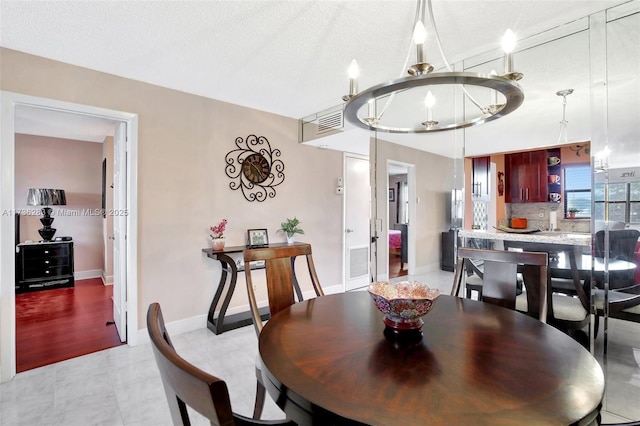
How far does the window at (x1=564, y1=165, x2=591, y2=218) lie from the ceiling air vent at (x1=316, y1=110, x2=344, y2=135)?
82.7 inches

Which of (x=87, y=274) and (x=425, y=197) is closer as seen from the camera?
(x=425, y=197)

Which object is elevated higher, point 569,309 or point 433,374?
point 433,374

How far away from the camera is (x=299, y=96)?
10.5ft

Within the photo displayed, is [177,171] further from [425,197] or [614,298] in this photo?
[614,298]

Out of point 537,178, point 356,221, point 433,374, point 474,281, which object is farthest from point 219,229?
point 537,178

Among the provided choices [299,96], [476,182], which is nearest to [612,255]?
[476,182]

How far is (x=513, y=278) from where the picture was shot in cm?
175

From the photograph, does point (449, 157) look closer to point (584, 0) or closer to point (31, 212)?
point (584, 0)

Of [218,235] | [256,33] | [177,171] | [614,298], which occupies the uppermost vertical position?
[256,33]

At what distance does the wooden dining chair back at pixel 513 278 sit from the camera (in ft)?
5.46

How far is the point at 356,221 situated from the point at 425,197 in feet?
4.72

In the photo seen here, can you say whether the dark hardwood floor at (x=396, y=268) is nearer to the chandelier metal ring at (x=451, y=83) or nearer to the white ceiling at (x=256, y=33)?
the white ceiling at (x=256, y=33)

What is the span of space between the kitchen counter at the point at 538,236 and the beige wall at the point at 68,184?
19.4 ft

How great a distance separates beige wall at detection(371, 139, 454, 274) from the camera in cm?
306
